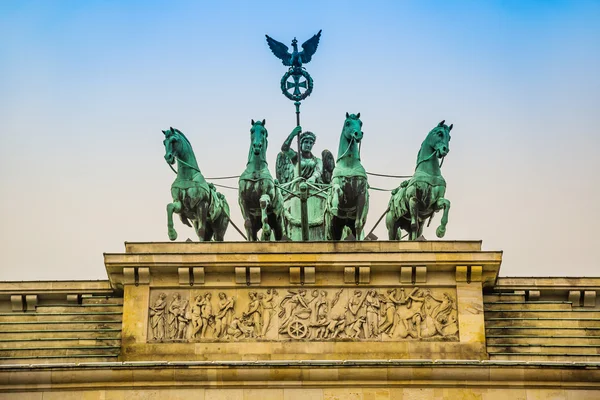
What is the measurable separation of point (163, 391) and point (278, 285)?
297 centimetres

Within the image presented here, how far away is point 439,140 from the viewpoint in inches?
1697

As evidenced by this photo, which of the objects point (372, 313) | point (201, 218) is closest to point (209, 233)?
point (201, 218)

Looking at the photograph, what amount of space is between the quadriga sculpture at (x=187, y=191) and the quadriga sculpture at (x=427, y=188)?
369 centimetres

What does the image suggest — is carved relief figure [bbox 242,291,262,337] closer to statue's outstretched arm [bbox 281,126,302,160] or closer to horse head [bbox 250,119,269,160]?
horse head [bbox 250,119,269,160]

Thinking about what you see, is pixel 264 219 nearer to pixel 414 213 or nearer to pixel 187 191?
pixel 187 191

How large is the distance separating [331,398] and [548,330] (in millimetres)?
4196

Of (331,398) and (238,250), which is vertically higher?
(238,250)

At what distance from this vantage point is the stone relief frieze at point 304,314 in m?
41.4

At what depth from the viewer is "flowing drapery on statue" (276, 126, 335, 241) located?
48.2 m

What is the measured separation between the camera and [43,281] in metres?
42.5

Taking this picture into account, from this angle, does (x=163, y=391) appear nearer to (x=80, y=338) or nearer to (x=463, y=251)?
(x=80, y=338)

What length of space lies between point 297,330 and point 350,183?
10.6 ft

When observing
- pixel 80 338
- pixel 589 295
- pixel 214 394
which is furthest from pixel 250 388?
pixel 589 295

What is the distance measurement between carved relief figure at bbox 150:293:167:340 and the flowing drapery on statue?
261 inches
